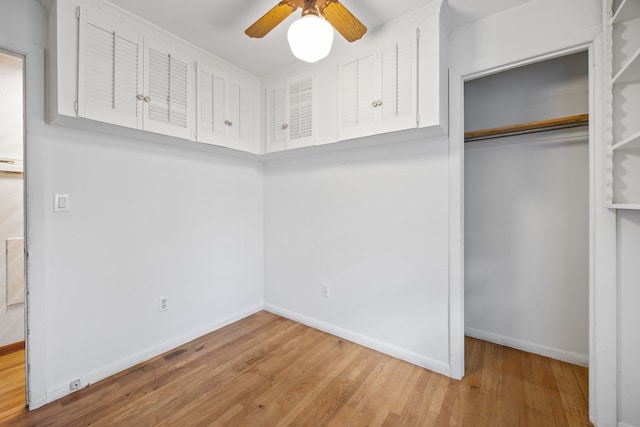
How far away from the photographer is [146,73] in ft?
6.31

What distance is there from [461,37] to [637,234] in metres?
1.61

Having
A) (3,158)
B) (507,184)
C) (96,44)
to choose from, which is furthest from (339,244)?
(3,158)

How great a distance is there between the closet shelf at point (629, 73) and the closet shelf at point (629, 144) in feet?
1.05

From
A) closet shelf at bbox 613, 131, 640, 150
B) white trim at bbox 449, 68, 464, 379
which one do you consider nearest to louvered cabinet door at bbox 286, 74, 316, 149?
white trim at bbox 449, 68, 464, 379

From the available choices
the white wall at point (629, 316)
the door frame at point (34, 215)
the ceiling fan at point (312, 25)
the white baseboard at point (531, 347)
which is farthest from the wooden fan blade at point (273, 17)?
the white baseboard at point (531, 347)

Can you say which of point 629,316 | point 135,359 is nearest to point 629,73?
point 629,316

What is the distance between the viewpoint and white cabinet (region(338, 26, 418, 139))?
1857 mm

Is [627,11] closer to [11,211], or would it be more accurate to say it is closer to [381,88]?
[381,88]

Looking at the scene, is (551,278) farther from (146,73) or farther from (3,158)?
(3,158)

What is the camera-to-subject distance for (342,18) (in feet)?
4.88

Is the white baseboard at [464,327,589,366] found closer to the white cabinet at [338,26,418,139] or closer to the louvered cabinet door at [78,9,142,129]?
the white cabinet at [338,26,418,139]

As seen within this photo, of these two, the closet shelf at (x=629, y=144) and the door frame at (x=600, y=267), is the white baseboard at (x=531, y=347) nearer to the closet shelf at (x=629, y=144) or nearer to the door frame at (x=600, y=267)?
the door frame at (x=600, y=267)

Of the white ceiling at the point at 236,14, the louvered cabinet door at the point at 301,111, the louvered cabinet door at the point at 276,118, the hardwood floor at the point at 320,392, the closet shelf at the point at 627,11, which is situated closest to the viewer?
the closet shelf at the point at 627,11

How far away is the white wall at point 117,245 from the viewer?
170 centimetres
